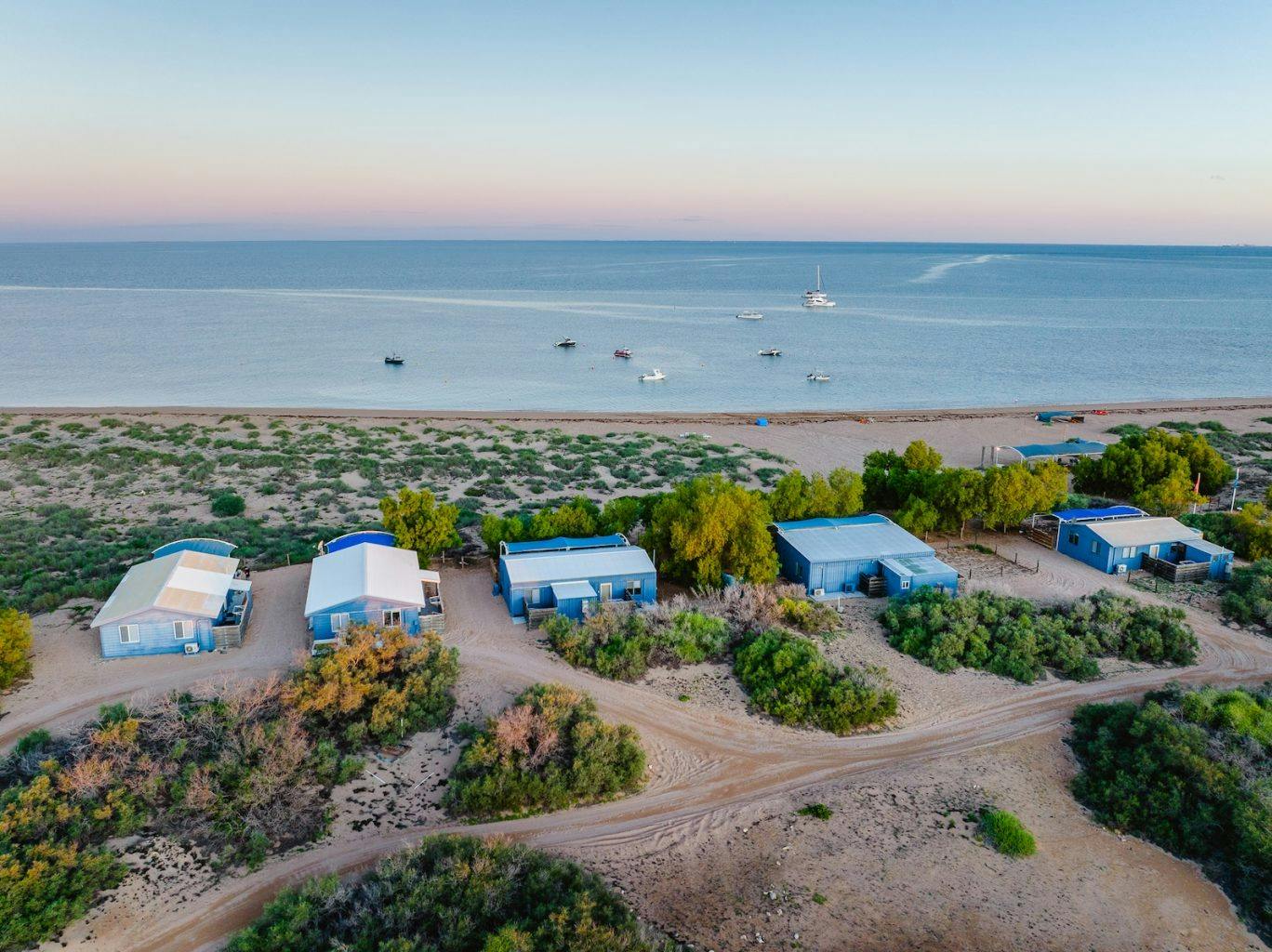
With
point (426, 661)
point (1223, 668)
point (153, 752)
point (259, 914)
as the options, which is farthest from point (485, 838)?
point (1223, 668)

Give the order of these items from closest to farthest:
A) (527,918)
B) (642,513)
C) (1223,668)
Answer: (527,918)
(1223,668)
(642,513)

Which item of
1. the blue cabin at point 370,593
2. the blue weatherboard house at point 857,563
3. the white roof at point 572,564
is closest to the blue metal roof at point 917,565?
the blue weatherboard house at point 857,563

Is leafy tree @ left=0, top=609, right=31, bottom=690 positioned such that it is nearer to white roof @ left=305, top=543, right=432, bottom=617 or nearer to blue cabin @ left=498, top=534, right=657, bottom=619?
white roof @ left=305, top=543, right=432, bottom=617

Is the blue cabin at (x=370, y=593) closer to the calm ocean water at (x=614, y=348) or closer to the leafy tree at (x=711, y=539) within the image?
the leafy tree at (x=711, y=539)

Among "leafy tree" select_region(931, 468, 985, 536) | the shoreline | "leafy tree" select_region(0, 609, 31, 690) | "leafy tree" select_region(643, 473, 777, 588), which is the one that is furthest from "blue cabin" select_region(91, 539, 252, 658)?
the shoreline

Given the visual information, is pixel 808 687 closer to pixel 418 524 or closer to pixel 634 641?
pixel 634 641

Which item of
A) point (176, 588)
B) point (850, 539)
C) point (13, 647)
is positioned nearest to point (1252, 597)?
point (850, 539)

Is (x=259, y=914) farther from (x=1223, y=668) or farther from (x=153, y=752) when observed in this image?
(x=1223, y=668)
